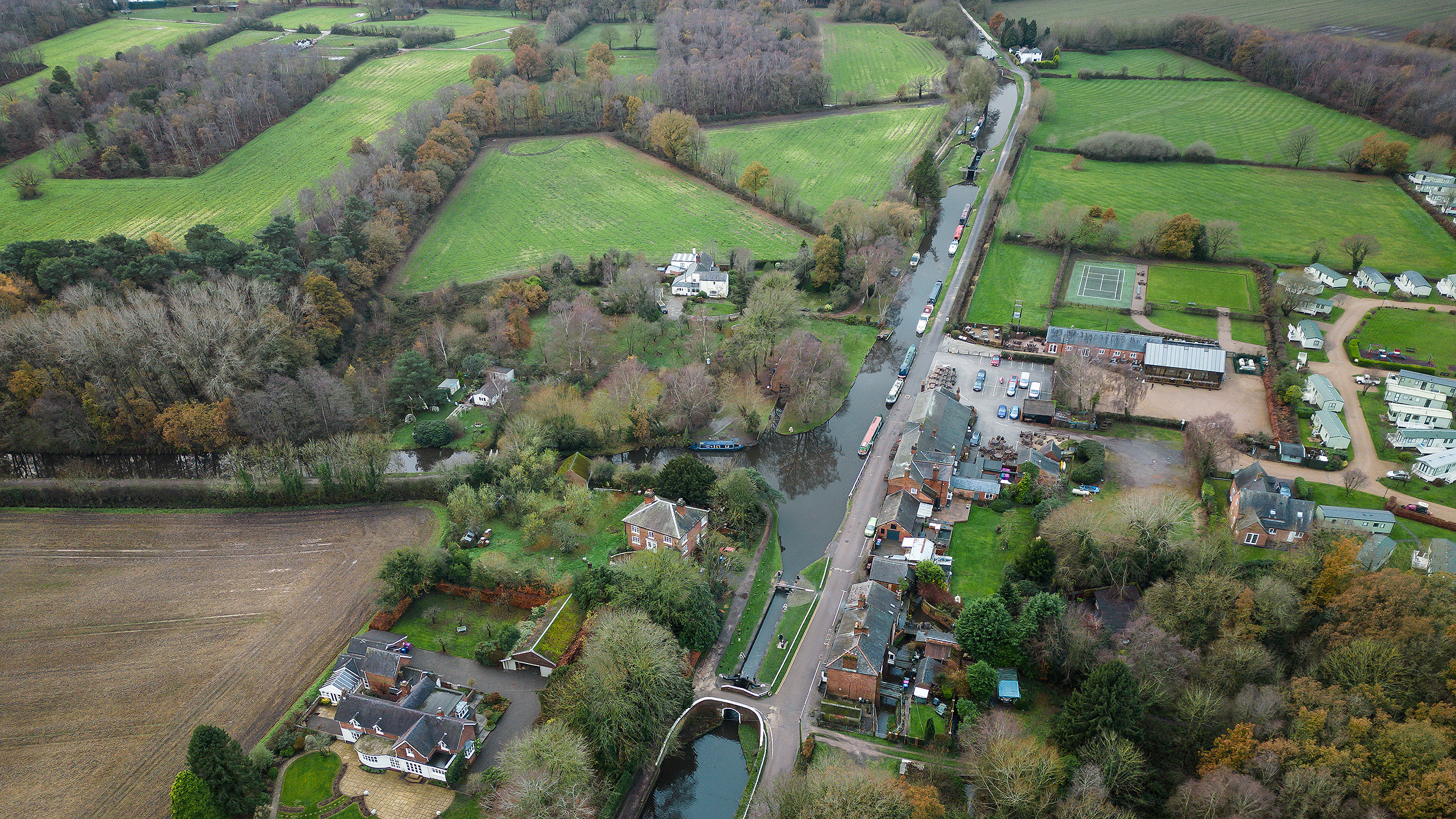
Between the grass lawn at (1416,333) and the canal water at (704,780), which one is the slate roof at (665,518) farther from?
the grass lawn at (1416,333)

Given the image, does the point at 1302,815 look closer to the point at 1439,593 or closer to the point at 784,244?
the point at 1439,593

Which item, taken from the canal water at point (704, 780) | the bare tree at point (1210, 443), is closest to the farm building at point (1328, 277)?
the bare tree at point (1210, 443)

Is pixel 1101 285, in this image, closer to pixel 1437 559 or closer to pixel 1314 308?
pixel 1314 308

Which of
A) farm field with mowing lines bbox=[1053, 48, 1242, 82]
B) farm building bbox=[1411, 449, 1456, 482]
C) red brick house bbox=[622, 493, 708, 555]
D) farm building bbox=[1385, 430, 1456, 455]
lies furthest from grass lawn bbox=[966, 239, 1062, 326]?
farm field with mowing lines bbox=[1053, 48, 1242, 82]

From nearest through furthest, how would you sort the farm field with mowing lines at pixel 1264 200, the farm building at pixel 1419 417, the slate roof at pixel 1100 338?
the farm building at pixel 1419 417, the slate roof at pixel 1100 338, the farm field with mowing lines at pixel 1264 200

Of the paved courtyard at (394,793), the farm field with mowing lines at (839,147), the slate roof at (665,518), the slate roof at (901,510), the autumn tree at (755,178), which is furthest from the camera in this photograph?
the farm field with mowing lines at (839,147)

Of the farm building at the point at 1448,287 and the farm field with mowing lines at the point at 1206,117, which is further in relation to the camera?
the farm field with mowing lines at the point at 1206,117
